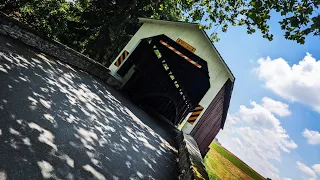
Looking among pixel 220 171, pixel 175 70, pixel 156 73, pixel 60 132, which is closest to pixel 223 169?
pixel 220 171

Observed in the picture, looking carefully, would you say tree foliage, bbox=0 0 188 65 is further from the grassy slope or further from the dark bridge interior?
the grassy slope

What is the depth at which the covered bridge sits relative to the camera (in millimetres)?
11188

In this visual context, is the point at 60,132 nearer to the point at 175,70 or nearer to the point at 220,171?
the point at 175,70

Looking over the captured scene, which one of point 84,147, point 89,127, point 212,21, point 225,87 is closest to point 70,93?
point 89,127

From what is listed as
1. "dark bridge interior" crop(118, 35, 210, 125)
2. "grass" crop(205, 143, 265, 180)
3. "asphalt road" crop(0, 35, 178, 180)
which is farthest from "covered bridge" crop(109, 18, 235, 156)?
"grass" crop(205, 143, 265, 180)

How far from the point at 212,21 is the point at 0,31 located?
787 centimetres

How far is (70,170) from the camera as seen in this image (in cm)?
391

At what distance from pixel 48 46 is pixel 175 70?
8286 millimetres

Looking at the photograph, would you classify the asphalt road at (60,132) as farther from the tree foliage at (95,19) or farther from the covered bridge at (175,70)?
the tree foliage at (95,19)

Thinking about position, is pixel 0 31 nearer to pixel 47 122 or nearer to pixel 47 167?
pixel 47 122

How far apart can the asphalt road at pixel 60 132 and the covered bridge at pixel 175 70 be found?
403cm

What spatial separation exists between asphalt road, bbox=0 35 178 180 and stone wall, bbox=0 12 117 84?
50cm

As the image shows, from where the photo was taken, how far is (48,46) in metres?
10.4

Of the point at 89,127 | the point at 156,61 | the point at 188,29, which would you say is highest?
the point at 188,29
